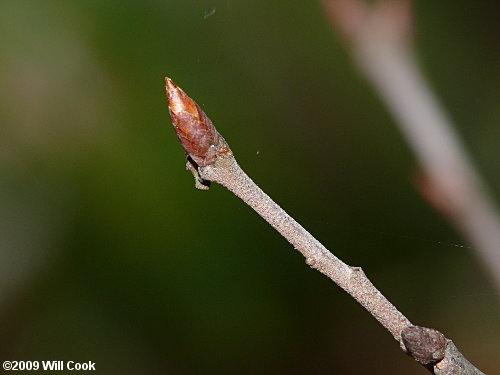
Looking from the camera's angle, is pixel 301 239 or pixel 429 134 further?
pixel 429 134

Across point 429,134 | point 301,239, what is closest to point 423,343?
point 301,239

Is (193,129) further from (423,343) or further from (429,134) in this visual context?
(429,134)

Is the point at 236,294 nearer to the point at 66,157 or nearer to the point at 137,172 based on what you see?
the point at 137,172

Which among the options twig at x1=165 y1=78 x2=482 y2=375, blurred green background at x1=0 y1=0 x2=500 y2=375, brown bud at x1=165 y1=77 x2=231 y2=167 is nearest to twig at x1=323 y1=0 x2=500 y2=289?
blurred green background at x1=0 y1=0 x2=500 y2=375

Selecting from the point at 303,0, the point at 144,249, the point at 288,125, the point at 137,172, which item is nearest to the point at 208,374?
the point at 144,249

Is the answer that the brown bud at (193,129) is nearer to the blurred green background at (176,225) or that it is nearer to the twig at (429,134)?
the twig at (429,134)

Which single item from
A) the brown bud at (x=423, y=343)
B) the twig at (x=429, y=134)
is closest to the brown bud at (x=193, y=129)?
the brown bud at (x=423, y=343)

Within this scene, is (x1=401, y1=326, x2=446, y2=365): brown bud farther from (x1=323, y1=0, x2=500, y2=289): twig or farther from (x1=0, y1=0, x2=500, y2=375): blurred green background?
→ (x1=0, y1=0, x2=500, y2=375): blurred green background
